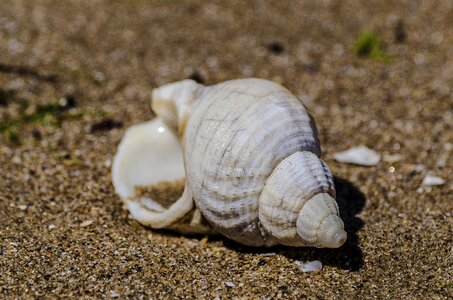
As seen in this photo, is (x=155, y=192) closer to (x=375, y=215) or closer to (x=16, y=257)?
(x=16, y=257)

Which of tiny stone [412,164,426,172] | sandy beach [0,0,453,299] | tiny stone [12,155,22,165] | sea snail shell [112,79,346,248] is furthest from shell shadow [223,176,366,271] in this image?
tiny stone [12,155,22,165]

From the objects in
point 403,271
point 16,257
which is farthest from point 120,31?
point 403,271

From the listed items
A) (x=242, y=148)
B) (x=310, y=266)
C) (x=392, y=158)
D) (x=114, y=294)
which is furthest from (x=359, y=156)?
(x=114, y=294)

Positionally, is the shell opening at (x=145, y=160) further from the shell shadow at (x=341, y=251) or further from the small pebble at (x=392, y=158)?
the small pebble at (x=392, y=158)

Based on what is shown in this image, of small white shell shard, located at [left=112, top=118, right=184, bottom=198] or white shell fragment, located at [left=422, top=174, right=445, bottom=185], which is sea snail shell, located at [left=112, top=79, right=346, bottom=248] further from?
white shell fragment, located at [left=422, top=174, right=445, bottom=185]

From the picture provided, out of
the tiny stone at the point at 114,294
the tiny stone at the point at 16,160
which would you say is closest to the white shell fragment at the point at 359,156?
the tiny stone at the point at 114,294

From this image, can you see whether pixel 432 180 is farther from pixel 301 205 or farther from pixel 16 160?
pixel 16 160
